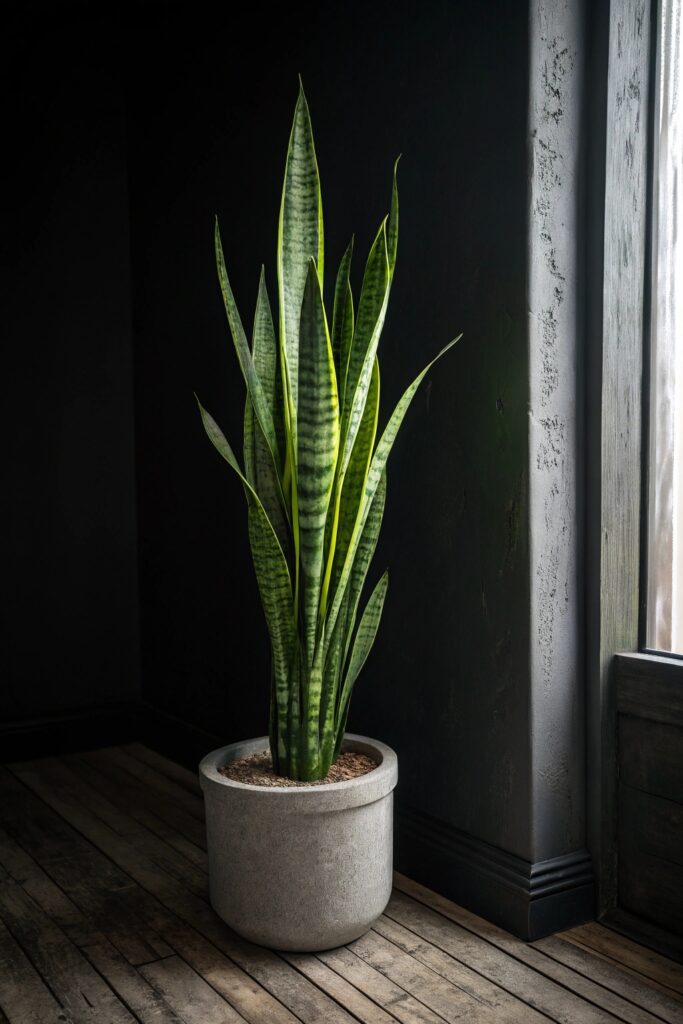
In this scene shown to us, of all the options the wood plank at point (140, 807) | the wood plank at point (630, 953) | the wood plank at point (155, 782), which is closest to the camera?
the wood plank at point (630, 953)

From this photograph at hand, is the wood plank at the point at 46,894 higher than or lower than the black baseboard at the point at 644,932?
lower

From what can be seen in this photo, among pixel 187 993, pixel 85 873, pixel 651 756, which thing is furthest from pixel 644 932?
pixel 85 873

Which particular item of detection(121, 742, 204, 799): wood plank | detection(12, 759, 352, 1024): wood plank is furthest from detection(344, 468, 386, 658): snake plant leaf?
detection(121, 742, 204, 799): wood plank

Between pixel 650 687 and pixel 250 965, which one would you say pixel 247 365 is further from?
pixel 250 965

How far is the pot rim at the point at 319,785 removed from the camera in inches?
65.9

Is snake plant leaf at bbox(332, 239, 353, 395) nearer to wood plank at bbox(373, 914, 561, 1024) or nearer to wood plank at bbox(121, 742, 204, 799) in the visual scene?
wood plank at bbox(373, 914, 561, 1024)

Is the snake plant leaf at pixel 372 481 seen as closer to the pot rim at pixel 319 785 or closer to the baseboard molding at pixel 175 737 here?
the pot rim at pixel 319 785

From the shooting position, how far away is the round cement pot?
1681mm

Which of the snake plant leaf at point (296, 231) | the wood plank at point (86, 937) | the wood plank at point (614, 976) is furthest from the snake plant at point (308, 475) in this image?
the wood plank at point (614, 976)

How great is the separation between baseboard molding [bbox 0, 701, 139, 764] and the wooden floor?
32.6 inches

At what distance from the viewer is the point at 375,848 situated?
176cm

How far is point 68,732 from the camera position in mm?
3107

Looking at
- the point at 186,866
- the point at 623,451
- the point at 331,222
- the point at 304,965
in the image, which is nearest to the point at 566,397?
the point at 623,451

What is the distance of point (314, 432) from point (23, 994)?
3.54 ft
